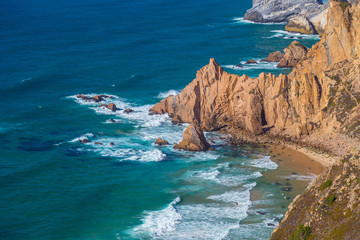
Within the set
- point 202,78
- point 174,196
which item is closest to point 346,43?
point 202,78

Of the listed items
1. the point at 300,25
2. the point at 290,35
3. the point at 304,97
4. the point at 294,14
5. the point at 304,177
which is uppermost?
the point at 294,14

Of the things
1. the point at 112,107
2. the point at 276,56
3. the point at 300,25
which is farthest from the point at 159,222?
the point at 300,25

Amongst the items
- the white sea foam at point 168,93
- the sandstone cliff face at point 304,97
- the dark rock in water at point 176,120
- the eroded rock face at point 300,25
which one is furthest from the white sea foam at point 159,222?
the eroded rock face at point 300,25

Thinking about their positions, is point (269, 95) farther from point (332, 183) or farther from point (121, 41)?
point (121, 41)

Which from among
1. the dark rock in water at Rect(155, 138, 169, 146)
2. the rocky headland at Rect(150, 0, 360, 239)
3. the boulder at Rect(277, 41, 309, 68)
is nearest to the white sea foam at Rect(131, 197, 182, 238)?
the dark rock in water at Rect(155, 138, 169, 146)

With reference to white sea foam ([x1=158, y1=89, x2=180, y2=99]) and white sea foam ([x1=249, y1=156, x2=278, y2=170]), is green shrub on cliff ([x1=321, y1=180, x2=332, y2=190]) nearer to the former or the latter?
white sea foam ([x1=249, y1=156, x2=278, y2=170])

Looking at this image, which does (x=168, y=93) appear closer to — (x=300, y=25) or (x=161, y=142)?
(x=161, y=142)

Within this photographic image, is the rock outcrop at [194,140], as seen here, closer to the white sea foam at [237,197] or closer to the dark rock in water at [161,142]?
the dark rock in water at [161,142]
